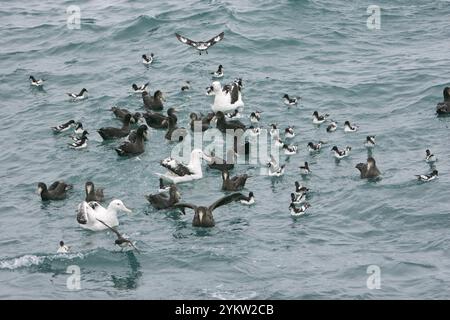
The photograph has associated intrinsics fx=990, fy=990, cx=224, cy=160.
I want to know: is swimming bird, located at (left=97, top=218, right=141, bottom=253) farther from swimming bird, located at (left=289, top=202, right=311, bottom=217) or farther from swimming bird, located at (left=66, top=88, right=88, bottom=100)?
swimming bird, located at (left=66, top=88, right=88, bottom=100)

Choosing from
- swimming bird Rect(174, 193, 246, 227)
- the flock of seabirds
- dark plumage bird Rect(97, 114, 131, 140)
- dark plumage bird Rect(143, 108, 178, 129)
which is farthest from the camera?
dark plumage bird Rect(143, 108, 178, 129)

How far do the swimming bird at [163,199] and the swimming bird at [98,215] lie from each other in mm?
1179

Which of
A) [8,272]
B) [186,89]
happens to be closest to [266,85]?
[186,89]

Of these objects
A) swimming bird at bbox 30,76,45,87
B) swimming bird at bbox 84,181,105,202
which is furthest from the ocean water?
swimming bird at bbox 84,181,105,202

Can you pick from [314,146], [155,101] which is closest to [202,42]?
[155,101]

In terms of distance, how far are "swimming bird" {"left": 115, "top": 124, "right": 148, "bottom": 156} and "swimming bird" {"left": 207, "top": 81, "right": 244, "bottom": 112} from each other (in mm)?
3472

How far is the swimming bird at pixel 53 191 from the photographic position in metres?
30.1

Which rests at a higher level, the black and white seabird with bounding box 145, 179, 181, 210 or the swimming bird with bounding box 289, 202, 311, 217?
the black and white seabird with bounding box 145, 179, 181, 210

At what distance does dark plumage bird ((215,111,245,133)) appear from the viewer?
113ft

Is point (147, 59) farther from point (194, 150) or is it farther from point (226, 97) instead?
point (194, 150)

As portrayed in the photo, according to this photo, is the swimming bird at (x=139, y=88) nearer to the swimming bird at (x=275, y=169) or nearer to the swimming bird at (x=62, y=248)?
the swimming bird at (x=275, y=169)

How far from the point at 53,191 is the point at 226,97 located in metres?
8.42

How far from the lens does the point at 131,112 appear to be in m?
37.3

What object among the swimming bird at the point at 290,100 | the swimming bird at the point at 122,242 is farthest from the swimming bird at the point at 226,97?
the swimming bird at the point at 122,242
